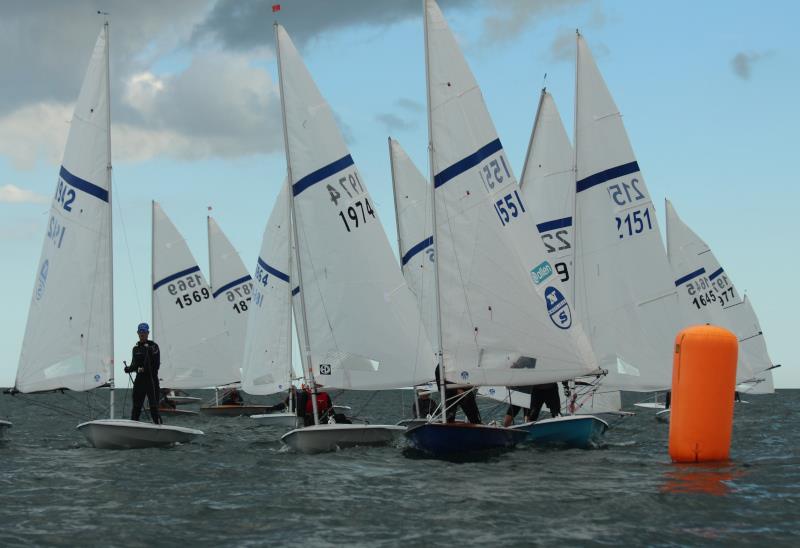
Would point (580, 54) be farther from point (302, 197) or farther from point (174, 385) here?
point (174, 385)

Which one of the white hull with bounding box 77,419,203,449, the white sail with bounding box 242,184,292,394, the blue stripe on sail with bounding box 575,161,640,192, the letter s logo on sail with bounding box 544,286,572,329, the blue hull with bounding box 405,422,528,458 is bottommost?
the blue hull with bounding box 405,422,528,458

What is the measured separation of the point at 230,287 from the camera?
38188 mm

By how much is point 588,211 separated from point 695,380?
7.55 metres

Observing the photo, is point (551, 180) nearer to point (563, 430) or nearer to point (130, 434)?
point (563, 430)

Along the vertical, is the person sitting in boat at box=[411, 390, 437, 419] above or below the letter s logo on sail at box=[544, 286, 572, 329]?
below

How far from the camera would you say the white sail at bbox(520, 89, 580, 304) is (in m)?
22.3

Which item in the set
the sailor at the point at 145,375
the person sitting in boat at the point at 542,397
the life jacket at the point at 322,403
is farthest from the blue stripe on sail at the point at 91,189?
the person sitting in boat at the point at 542,397

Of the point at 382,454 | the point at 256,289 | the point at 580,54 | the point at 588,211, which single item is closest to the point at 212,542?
the point at 382,454

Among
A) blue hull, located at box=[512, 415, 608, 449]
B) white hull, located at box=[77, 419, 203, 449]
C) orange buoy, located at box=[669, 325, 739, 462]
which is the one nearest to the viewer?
orange buoy, located at box=[669, 325, 739, 462]

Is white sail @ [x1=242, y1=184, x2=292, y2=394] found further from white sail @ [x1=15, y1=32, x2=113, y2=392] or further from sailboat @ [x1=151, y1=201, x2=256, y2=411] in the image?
white sail @ [x1=15, y1=32, x2=113, y2=392]

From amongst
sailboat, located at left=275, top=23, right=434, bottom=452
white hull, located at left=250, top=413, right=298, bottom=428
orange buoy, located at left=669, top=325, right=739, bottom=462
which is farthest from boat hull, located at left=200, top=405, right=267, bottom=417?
orange buoy, located at left=669, top=325, right=739, bottom=462

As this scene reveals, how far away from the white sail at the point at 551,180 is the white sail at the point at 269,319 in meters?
9.96

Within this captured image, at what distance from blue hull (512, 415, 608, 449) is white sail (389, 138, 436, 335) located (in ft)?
21.5

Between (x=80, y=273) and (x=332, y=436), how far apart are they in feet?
18.3
